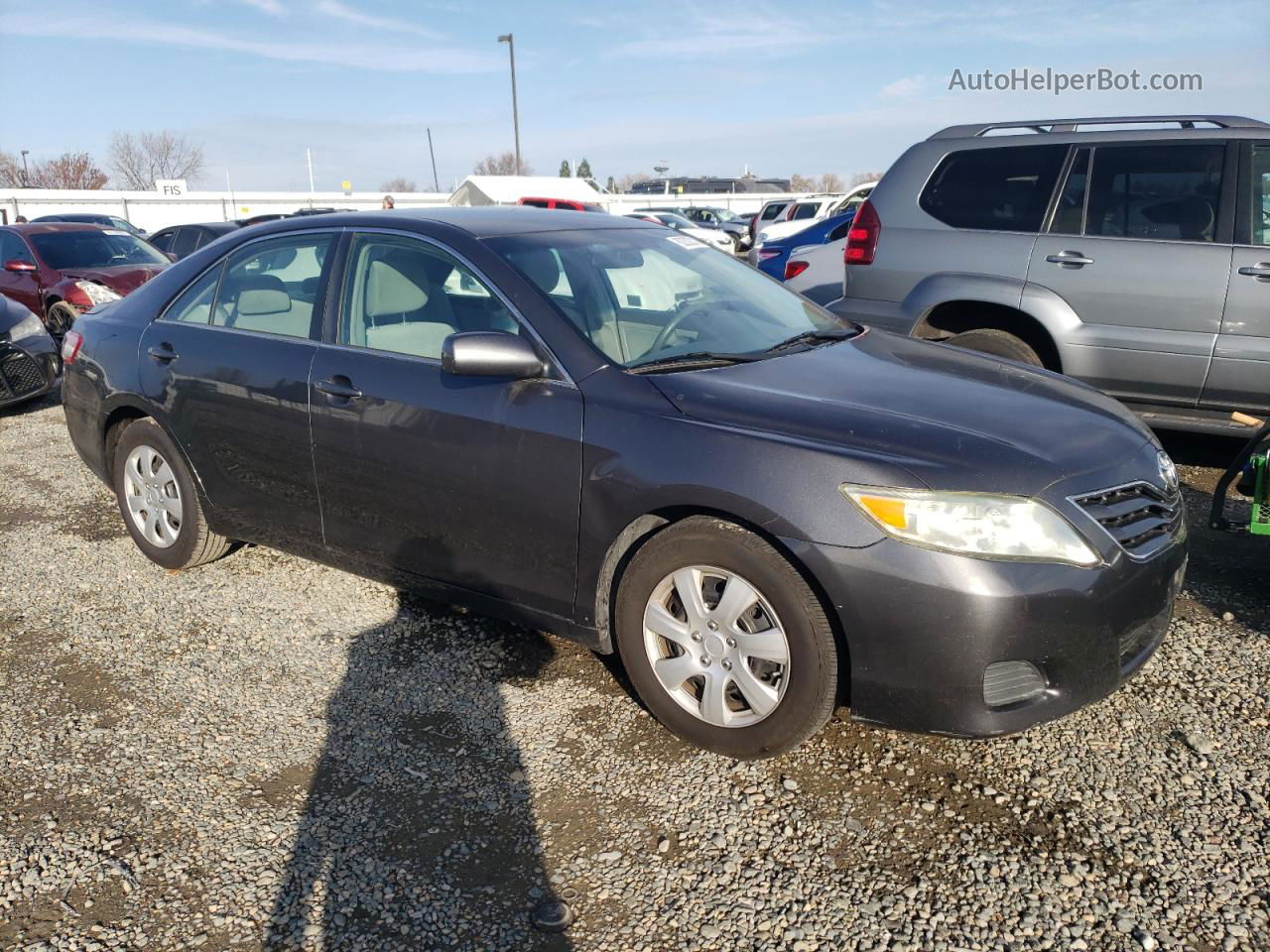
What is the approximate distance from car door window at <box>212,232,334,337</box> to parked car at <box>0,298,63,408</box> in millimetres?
4855

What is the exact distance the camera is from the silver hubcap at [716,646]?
2.83m

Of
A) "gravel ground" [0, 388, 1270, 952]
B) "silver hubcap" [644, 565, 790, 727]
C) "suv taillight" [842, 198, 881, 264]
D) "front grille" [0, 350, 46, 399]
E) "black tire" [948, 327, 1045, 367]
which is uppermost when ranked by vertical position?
"suv taillight" [842, 198, 881, 264]

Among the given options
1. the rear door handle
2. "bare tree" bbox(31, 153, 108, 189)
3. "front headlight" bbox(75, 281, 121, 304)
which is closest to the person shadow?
the rear door handle

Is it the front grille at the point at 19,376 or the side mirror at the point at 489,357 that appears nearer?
the side mirror at the point at 489,357

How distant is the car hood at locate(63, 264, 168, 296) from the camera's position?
1109cm

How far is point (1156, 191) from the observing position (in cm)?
550

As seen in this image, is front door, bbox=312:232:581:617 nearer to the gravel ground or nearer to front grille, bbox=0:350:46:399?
the gravel ground

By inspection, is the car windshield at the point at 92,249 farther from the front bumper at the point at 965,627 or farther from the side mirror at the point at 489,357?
the front bumper at the point at 965,627

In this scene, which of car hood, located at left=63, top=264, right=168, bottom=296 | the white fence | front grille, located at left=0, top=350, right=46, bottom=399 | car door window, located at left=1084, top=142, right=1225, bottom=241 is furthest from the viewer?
the white fence

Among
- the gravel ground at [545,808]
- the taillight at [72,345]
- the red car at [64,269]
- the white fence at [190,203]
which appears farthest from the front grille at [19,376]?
the white fence at [190,203]

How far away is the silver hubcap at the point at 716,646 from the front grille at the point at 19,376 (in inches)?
280

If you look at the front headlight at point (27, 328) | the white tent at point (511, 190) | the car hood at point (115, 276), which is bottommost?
the front headlight at point (27, 328)

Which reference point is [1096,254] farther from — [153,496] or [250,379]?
[153,496]

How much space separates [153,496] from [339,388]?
4.97ft
